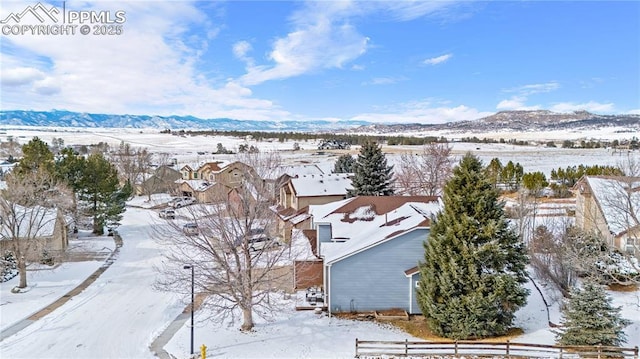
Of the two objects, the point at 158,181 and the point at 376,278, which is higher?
the point at 158,181

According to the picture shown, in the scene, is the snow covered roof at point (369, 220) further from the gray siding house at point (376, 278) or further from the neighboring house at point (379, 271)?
the gray siding house at point (376, 278)

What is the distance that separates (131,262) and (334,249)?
666 inches

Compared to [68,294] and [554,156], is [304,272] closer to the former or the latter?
[68,294]

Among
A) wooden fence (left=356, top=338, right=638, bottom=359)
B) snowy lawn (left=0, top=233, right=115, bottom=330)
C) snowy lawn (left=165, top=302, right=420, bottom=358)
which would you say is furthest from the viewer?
snowy lawn (left=0, top=233, right=115, bottom=330)

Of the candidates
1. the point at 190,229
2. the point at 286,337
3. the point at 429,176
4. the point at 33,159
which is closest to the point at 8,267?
the point at 33,159

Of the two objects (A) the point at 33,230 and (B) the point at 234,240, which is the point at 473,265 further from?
(A) the point at 33,230

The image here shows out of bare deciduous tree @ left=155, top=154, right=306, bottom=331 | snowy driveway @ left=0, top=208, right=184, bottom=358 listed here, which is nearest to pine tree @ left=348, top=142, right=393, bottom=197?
snowy driveway @ left=0, top=208, right=184, bottom=358

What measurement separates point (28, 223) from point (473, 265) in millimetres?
29393

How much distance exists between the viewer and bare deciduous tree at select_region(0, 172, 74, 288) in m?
25.5

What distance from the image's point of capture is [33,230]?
30500mm

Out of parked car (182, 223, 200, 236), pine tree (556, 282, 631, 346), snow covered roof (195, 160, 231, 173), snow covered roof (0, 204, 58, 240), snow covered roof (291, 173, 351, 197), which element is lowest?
pine tree (556, 282, 631, 346)

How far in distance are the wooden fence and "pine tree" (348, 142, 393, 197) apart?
23.7 meters

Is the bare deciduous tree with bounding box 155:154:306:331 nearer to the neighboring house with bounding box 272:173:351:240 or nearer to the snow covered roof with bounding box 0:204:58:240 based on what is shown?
the snow covered roof with bounding box 0:204:58:240

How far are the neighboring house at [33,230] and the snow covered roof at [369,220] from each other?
17.4 metres
